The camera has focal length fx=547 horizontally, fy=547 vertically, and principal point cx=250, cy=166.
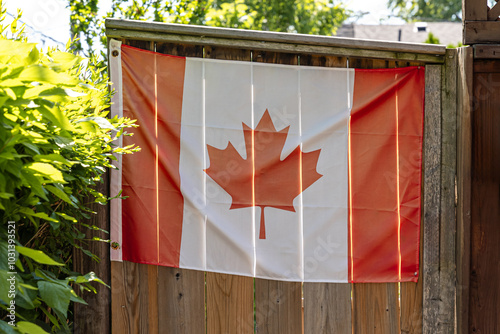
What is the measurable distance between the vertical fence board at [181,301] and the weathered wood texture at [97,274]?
14.0 inches

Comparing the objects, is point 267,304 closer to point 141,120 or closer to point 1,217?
point 141,120

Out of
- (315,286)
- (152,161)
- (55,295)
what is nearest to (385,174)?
(315,286)

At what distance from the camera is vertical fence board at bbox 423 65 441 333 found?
143 inches

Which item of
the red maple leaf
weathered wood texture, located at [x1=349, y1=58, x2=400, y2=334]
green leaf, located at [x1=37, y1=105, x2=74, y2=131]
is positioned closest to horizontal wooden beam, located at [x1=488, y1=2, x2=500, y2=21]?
the red maple leaf

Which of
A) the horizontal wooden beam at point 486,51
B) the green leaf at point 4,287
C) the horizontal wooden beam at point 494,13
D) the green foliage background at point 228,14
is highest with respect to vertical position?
the green foliage background at point 228,14

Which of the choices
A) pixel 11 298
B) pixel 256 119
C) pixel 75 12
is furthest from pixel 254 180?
pixel 75 12

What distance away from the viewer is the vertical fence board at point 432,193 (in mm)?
3623

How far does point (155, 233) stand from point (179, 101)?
90 cm

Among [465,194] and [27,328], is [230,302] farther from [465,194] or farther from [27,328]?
[27,328]

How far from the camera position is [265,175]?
3.65 m

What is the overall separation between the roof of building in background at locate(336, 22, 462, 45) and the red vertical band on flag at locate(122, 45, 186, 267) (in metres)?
16.7

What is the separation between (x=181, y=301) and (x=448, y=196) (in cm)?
191

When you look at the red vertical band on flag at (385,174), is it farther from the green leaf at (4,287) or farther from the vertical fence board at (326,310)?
the green leaf at (4,287)

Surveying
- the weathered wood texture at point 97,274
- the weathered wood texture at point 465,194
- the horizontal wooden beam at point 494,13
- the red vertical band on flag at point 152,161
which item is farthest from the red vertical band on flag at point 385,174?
the weathered wood texture at point 97,274
